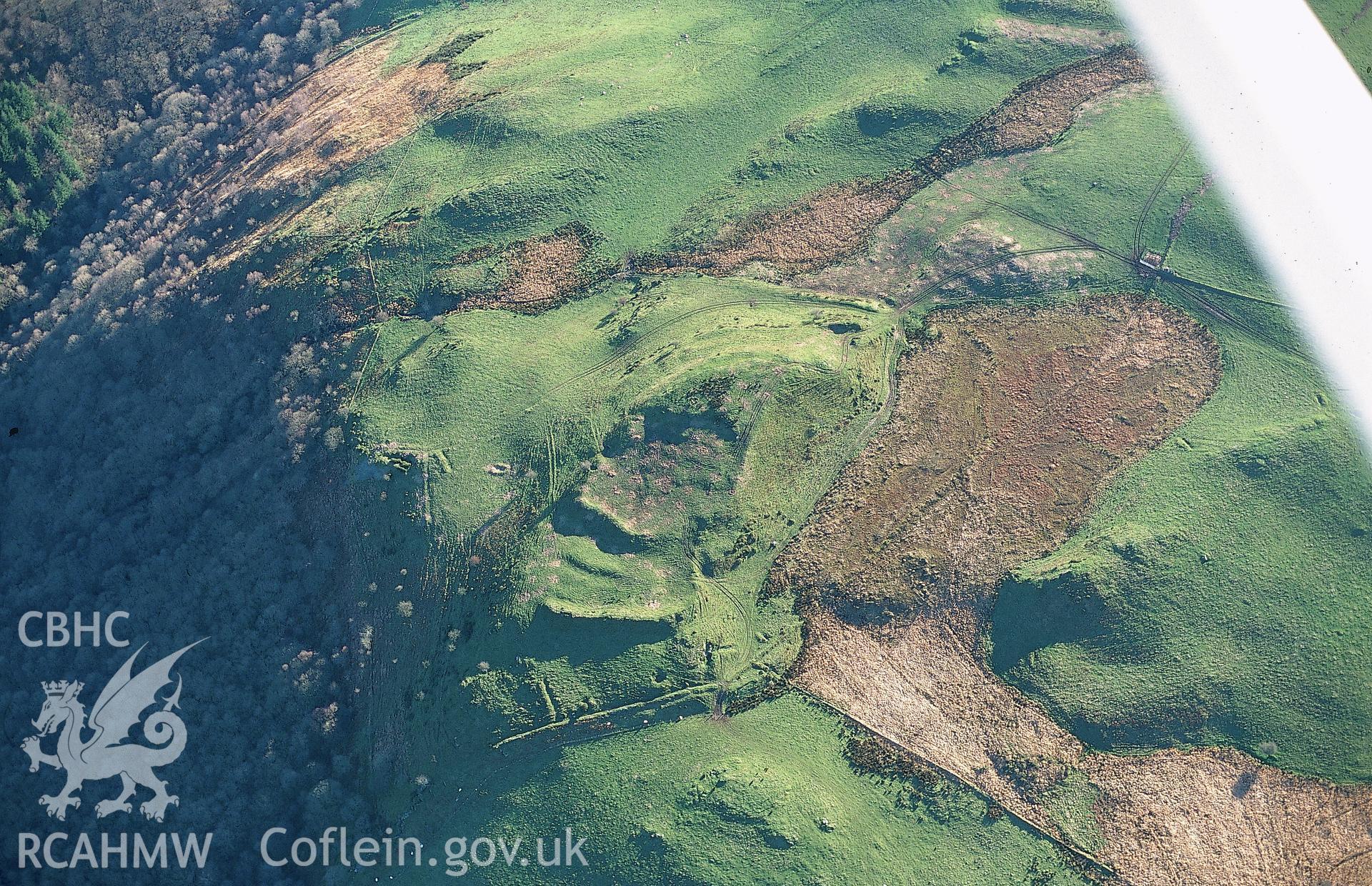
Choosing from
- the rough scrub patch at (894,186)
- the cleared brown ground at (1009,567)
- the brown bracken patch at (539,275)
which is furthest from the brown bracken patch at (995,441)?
the brown bracken patch at (539,275)

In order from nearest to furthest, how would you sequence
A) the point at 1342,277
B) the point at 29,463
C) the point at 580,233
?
the point at 1342,277
the point at 580,233
the point at 29,463

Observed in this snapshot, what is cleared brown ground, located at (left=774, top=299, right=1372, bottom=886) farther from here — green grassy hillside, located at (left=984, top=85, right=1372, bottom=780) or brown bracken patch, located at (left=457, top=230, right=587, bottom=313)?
brown bracken patch, located at (left=457, top=230, right=587, bottom=313)

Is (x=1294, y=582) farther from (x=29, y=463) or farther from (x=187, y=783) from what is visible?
(x=29, y=463)

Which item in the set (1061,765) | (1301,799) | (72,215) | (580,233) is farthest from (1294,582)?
(72,215)

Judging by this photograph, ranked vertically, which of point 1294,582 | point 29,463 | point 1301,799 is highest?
point 29,463

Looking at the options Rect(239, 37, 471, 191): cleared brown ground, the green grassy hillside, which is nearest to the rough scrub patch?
the green grassy hillside

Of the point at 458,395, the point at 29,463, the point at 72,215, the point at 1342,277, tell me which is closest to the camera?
the point at 1342,277
